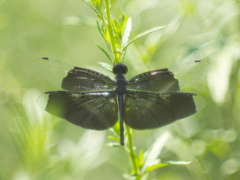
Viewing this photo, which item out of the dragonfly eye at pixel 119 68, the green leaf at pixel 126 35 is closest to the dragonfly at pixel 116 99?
the dragonfly eye at pixel 119 68

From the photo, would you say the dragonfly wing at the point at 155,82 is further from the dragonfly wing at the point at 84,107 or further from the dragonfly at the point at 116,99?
the dragonfly wing at the point at 84,107

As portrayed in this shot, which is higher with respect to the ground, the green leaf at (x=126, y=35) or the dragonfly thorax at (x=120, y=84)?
the green leaf at (x=126, y=35)

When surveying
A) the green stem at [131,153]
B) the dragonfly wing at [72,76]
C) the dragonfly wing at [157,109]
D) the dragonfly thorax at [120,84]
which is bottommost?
the green stem at [131,153]

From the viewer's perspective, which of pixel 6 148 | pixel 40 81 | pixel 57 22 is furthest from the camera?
pixel 57 22

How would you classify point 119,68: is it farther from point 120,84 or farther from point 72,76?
point 72,76

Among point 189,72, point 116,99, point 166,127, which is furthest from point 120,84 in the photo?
point 166,127

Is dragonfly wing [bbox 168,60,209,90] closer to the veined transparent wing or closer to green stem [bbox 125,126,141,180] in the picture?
the veined transparent wing

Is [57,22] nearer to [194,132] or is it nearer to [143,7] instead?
[143,7]

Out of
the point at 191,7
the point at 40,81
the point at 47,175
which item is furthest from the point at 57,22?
the point at 47,175
